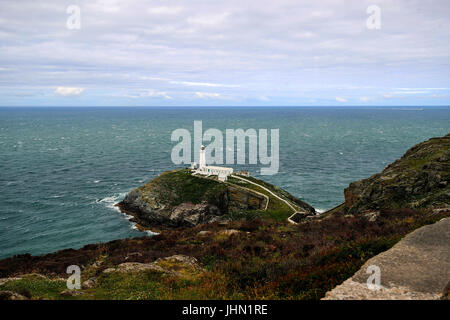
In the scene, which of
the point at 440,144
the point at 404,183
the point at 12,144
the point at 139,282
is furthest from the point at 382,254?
the point at 12,144

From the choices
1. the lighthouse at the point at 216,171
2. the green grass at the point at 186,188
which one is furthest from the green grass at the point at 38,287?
the lighthouse at the point at 216,171

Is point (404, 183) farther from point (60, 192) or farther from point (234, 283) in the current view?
point (60, 192)

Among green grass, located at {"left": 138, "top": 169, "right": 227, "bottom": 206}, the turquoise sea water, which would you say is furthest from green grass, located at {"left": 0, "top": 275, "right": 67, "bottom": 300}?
green grass, located at {"left": 138, "top": 169, "right": 227, "bottom": 206}

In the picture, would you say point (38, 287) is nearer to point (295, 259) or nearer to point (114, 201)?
point (295, 259)
